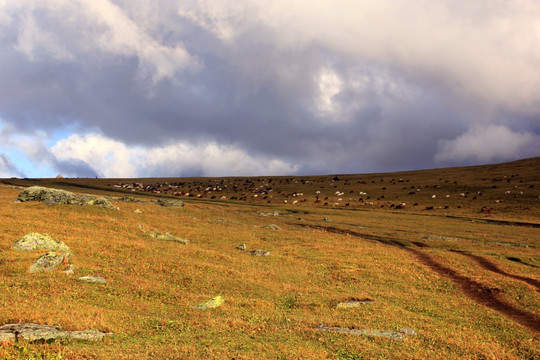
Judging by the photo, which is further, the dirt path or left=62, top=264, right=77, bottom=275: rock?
left=62, top=264, right=77, bottom=275: rock

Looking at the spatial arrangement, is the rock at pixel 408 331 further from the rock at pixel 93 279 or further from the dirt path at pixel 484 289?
the rock at pixel 93 279

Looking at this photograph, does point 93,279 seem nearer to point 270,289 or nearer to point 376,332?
point 270,289

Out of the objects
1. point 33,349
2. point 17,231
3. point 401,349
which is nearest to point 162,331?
point 33,349

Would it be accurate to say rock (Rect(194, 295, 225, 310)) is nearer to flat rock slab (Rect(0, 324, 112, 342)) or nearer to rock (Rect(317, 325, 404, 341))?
rock (Rect(317, 325, 404, 341))

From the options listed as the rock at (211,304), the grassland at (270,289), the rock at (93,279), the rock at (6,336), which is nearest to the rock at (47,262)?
the grassland at (270,289)

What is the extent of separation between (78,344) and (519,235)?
186 ft

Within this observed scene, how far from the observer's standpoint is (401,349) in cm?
1270

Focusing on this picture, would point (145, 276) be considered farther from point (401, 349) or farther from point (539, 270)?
point (539, 270)

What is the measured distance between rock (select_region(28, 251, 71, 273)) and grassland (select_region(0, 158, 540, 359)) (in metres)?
0.76

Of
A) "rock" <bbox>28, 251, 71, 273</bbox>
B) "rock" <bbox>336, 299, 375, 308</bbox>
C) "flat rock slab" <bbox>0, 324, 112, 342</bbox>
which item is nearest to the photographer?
"flat rock slab" <bbox>0, 324, 112, 342</bbox>

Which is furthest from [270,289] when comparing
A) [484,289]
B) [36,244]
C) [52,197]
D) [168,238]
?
[52,197]

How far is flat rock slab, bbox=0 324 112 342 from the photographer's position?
10.6 m

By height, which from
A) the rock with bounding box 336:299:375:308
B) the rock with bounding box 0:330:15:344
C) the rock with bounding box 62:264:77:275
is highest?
the rock with bounding box 0:330:15:344

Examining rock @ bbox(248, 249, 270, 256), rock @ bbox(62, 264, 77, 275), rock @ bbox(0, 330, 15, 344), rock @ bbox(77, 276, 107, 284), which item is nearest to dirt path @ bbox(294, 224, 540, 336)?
rock @ bbox(248, 249, 270, 256)
